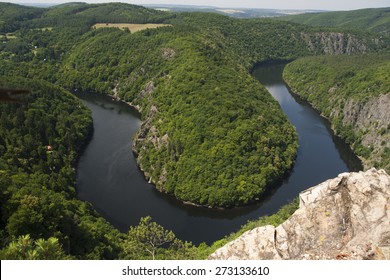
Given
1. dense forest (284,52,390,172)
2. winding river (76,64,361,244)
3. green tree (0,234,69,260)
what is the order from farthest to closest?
1. dense forest (284,52,390,172)
2. winding river (76,64,361,244)
3. green tree (0,234,69,260)

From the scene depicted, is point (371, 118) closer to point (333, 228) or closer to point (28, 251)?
point (333, 228)

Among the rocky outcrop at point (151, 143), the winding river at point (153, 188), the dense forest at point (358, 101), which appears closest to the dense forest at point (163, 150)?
the rocky outcrop at point (151, 143)

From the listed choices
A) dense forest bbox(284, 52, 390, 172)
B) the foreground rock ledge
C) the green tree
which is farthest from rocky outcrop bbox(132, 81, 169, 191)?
the green tree

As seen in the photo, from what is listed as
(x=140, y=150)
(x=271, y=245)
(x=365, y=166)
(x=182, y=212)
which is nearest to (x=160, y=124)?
(x=140, y=150)

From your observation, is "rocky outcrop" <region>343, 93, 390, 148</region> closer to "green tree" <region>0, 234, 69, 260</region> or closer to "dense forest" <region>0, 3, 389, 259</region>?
"dense forest" <region>0, 3, 389, 259</region>

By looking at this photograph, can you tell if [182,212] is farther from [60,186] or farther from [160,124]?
[160,124]

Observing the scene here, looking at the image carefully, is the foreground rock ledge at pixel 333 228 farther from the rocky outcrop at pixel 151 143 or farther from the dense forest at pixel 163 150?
the rocky outcrop at pixel 151 143
